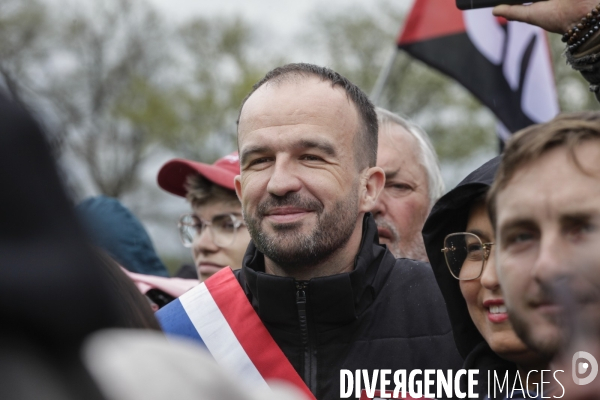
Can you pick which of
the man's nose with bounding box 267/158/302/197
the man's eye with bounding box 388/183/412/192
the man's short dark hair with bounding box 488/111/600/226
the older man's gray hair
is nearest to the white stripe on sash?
the man's nose with bounding box 267/158/302/197

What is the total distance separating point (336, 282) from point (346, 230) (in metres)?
0.23

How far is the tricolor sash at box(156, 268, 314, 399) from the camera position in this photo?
2701mm

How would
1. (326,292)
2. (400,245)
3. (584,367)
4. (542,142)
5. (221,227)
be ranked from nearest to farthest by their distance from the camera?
(584,367) < (542,142) < (326,292) < (400,245) < (221,227)

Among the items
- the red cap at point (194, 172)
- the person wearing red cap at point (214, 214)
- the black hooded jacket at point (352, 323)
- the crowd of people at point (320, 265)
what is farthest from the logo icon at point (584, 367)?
the person wearing red cap at point (214, 214)

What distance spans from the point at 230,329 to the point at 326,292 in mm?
393

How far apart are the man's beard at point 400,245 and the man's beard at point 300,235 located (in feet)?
3.12

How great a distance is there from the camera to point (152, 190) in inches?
949

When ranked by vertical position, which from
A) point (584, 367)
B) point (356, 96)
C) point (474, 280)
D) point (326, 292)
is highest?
point (356, 96)

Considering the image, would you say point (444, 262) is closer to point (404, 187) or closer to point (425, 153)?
point (404, 187)

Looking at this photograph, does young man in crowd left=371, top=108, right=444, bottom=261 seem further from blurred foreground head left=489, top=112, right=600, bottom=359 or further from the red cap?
blurred foreground head left=489, top=112, right=600, bottom=359

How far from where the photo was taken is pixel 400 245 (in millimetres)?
3811

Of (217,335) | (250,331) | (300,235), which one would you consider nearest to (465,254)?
(300,235)

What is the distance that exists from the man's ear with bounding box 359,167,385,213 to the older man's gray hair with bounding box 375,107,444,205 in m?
0.90

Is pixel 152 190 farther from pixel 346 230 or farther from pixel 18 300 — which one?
pixel 18 300
